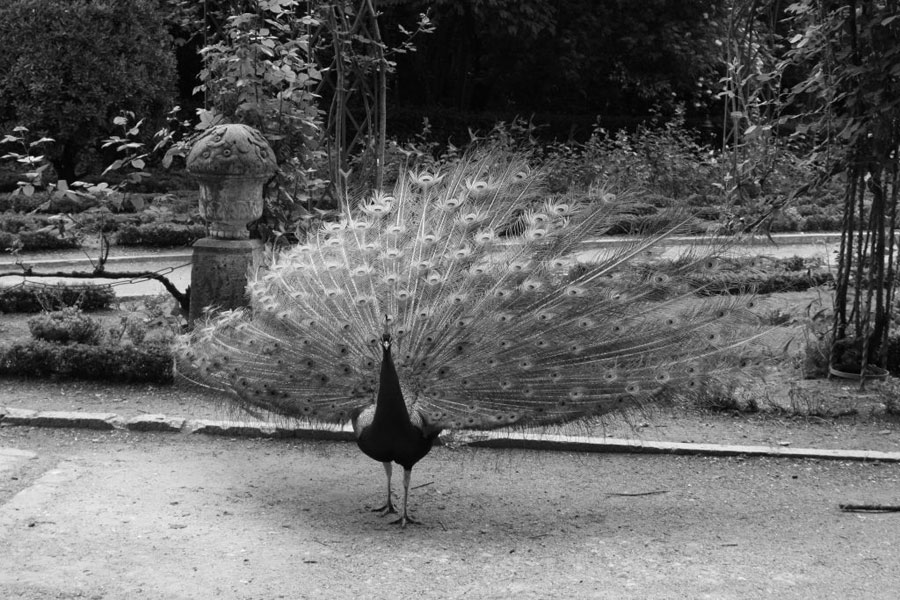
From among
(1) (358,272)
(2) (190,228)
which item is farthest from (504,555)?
(2) (190,228)

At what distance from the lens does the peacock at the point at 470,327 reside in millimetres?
5879

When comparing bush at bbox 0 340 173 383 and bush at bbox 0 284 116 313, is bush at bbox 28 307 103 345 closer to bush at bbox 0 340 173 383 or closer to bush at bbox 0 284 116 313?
bush at bbox 0 340 173 383

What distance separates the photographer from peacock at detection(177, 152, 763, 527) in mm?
5879

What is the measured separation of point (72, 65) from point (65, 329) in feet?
36.6

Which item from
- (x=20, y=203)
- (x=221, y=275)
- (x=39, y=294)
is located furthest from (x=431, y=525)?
(x=20, y=203)

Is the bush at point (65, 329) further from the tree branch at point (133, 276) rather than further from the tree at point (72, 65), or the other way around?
the tree at point (72, 65)

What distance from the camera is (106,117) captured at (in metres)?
19.5

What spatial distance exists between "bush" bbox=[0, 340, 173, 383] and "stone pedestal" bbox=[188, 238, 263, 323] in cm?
53

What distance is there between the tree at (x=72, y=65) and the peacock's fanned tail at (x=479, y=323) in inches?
521

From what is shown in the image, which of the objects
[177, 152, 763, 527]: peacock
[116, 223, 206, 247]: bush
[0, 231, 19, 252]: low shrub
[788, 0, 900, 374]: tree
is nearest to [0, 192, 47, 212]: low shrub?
[116, 223, 206, 247]: bush

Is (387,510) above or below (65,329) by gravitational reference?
below

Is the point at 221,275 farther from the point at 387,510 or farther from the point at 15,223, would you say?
the point at 15,223

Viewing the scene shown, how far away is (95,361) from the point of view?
866cm

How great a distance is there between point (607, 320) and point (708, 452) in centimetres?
154
